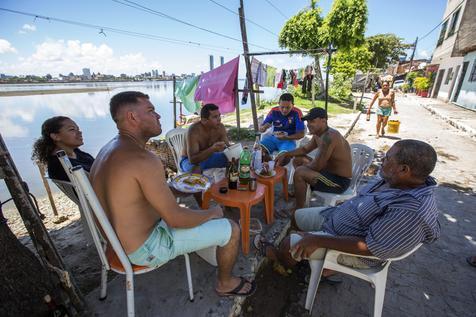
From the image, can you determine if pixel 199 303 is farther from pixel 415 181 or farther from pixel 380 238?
pixel 415 181

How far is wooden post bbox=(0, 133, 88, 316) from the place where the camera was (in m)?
1.42

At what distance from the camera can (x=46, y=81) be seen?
46906 millimetres

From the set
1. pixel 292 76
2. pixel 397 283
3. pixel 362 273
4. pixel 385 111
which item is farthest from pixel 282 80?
pixel 362 273

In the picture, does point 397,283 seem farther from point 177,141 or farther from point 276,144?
point 177,141

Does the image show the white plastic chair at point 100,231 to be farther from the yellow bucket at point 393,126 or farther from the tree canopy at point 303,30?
the tree canopy at point 303,30

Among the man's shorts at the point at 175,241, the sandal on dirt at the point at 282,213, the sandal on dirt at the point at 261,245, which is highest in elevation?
the man's shorts at the point at 175,241

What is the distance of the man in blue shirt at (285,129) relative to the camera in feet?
14.7

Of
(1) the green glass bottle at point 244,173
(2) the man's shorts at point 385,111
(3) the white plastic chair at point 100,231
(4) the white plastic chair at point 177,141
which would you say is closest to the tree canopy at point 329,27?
(2) the man's shorts at point 385,111

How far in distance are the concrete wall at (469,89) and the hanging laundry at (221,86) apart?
47.9 ft

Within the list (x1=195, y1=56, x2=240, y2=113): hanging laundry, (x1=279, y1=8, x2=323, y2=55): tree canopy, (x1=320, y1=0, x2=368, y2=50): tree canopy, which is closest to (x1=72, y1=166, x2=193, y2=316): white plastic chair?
(x1=195, y1=56, x2=240, y2=113): hanging laundry

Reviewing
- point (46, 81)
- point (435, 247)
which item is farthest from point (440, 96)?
point (46, 81)

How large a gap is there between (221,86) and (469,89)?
15793mm

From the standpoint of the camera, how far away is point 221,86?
5.88 meters

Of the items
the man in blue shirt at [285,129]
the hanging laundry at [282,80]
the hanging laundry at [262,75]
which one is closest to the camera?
the man in blue shirt at [285,129]
